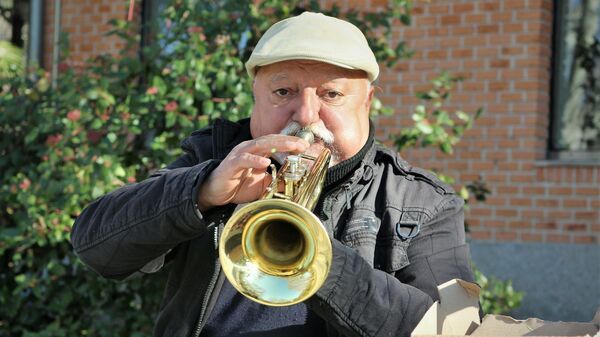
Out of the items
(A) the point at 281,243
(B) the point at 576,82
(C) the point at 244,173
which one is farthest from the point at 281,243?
(B) the point at 576,82

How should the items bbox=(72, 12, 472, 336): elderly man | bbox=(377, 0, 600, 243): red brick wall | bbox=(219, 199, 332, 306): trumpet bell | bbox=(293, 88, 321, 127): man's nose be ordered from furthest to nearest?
bbox=(377, 0, 600, 243): red brick wall < bbox=(293, 88, 321, 127): man's nose < bbox=(72, 12, 472, 336): elderly man < bbox=(219, 199, 332, 306): trumpet bell

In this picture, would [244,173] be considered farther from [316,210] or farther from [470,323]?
[470,323]

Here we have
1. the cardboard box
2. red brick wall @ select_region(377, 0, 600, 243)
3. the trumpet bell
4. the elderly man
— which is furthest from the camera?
red brick wall @ select_region(377, 0, 600, 243)

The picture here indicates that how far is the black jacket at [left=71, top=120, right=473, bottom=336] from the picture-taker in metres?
2.36

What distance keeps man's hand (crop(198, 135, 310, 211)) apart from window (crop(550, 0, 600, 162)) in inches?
191

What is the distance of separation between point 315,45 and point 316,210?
1.49 feet

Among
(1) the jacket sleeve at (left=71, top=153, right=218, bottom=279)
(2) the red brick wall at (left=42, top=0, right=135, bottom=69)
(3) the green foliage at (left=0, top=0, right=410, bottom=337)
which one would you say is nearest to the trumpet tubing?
(1) the jacket sleeve at (left=71, top=153, right=218, bottom=279)

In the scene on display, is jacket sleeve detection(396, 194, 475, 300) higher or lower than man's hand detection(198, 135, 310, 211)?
lower

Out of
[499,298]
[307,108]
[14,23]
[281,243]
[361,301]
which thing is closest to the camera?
[361,301]

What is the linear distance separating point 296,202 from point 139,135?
7.62 feet

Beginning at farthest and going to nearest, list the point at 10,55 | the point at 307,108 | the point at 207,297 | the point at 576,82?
the point at 10,55, the point at 576,82, the point at 307,108, the point at 207,297

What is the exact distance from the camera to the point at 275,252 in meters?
2.47

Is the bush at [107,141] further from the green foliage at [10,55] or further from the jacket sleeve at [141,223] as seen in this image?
the green foliage at [10,55]

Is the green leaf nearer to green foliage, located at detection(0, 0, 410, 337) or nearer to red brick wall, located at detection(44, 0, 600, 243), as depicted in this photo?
green foliage, located at detection(0, 0, 410, 337)
